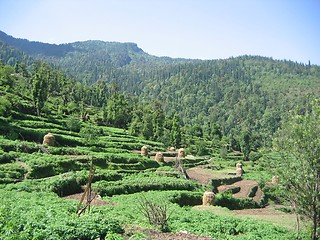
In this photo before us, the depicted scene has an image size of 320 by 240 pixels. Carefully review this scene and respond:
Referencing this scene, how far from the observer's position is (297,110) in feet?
63.8

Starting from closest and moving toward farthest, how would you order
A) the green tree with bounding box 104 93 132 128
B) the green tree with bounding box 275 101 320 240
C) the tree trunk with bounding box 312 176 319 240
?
1. the tree trunk with bounding box 312 176 319 240
2. the green tree with bounding box 275 101 320 240
3. the green tree with bounding box 104 93 132 128


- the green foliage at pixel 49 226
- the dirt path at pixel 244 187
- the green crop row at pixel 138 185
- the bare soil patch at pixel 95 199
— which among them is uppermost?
the green foliage at pixel 49 226

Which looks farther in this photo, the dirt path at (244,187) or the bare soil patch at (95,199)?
the dirt path at (244,187)

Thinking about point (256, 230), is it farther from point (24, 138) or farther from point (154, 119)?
point (154, 119)

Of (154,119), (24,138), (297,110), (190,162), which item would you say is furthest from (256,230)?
(154,119)

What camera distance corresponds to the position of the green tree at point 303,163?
679 inches

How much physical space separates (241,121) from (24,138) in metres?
163

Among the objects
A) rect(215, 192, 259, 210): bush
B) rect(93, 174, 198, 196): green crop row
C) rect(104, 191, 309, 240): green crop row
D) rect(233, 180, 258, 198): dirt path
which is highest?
rect(104, 191, 309, 240): green crop row

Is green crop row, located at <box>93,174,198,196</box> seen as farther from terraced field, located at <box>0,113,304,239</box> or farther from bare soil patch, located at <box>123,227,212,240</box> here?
bare soil patch, located at <box>123,227,212,240</box>

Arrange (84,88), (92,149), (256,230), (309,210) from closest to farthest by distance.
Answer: (309,210) < (256,230) < (92,149) < (84,88)

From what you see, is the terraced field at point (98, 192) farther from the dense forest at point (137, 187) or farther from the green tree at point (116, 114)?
the green tree at point (116, 114)

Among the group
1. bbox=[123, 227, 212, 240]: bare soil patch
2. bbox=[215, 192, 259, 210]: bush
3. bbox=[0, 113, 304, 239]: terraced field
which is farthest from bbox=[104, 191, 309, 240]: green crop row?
bbox=[215, 192, 259, 210]: bush

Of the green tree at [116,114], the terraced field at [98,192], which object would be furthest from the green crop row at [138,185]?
the green tree at [116,114]

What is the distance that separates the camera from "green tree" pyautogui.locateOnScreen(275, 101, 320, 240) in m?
17.2
